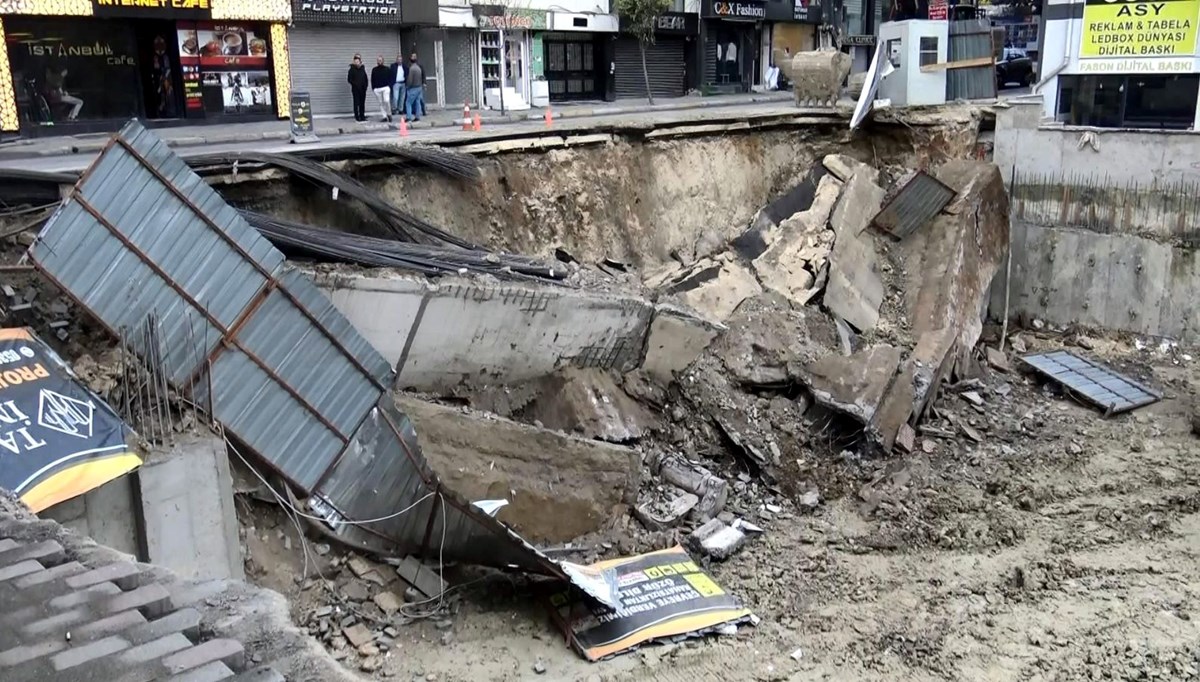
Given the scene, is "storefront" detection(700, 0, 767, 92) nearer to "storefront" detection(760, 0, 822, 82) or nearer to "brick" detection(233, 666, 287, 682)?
"storefront" detection(760, 0, 822, 82)

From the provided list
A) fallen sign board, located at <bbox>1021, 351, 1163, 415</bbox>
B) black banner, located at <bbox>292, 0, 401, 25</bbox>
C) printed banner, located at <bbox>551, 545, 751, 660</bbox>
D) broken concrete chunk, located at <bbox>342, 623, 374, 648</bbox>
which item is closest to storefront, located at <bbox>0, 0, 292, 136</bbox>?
black banner, located at <bbox>292, 0, 401, 25</bbox>

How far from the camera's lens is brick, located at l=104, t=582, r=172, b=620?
3043mm

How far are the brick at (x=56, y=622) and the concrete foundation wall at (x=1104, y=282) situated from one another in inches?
650

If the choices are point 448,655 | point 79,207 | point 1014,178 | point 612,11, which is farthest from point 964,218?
point 612,11

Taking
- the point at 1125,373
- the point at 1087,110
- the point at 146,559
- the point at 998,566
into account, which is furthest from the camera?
the point at 1087,110

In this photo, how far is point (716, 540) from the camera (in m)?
9.38

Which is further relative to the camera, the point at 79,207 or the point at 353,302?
the point at 353,302

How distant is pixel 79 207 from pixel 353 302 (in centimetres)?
251

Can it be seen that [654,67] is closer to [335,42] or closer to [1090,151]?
[335,42]

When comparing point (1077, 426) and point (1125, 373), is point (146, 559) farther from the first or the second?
point (1125, 373)

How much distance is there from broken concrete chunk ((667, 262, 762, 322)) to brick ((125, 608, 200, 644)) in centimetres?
965

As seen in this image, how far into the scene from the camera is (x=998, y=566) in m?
9.17

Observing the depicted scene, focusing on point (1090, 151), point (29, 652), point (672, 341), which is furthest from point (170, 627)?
point (1090, 151)

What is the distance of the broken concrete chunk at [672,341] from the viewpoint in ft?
37.0
